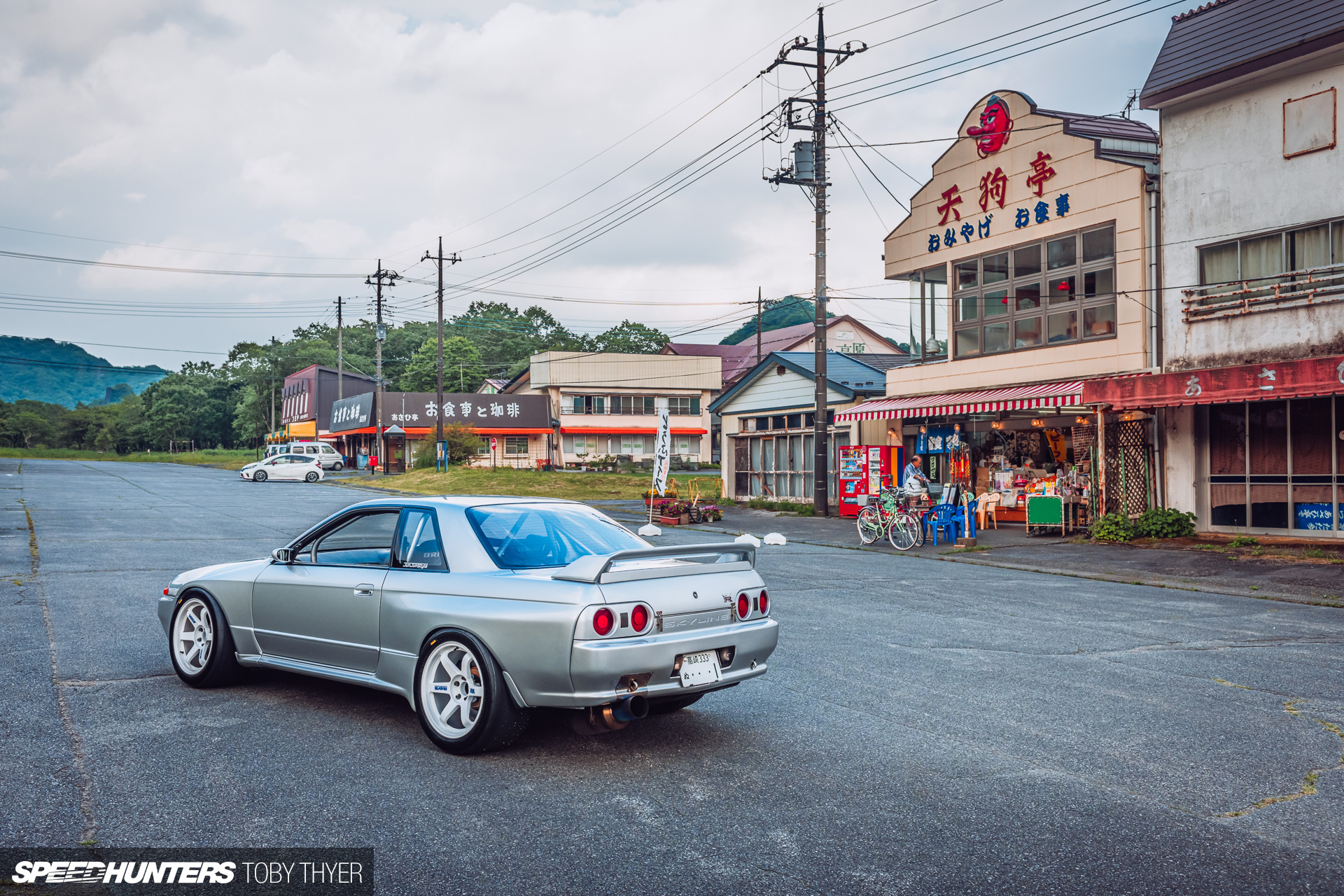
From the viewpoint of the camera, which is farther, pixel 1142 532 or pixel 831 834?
pixel 1142 532

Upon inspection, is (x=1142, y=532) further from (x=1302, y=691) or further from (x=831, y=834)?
(x=831, y=834)

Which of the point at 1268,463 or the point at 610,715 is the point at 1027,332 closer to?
the point at 1268,463

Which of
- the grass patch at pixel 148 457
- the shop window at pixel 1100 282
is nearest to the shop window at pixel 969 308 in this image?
the shop window at pixel 1100 282

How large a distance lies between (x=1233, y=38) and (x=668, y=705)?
689 inches

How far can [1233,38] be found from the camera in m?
17.2

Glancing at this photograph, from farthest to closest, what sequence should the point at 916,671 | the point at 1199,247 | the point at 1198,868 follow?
the point at 1199,247 → the point at 916,671 → the point at 1198,868

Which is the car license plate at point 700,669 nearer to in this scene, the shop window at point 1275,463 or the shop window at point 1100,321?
the shop window at point 1275,463

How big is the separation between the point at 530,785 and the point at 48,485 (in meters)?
36.3

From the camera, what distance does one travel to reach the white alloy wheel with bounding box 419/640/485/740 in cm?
519

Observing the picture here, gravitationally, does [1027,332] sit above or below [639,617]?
above

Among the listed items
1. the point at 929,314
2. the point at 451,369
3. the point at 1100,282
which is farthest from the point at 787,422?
the point at 451,369

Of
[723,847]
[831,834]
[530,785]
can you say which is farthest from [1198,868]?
[530,785]

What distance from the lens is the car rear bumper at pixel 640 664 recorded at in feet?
15.8

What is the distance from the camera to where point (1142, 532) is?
1809 cm
